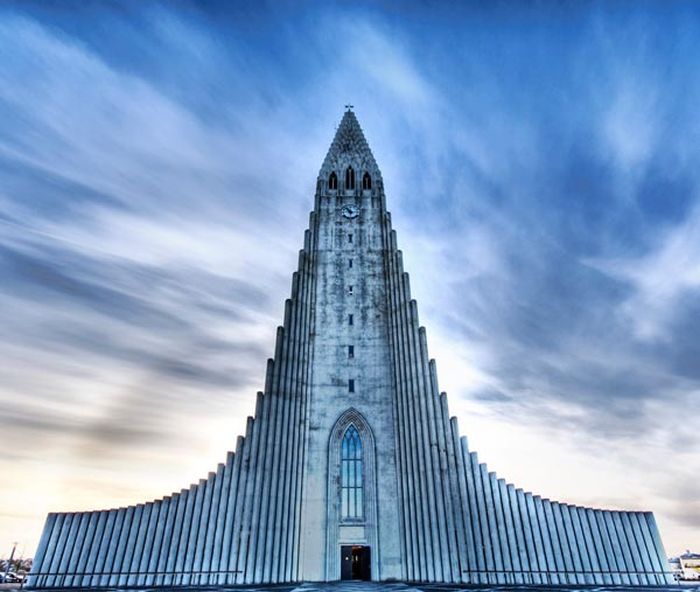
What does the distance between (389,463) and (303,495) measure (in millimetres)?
5362

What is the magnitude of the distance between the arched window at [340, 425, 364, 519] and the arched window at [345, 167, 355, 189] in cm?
1969

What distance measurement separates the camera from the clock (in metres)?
37.0

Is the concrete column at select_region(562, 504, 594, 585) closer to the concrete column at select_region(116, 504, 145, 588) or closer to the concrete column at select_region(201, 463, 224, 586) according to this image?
the concrete column at select_region(201, 463, 224, 586)

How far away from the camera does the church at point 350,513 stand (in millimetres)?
24594

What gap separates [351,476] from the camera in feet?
92.7

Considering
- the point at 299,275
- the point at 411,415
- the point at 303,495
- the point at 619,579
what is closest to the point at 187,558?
the point at 303,495

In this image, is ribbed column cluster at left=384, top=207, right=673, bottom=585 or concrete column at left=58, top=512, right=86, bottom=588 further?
ribbed column cluster at left=384, top=207, right=673, bottom=585

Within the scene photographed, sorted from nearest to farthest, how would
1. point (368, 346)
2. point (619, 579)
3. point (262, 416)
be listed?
point (619, 579) → point (262, 416) → point (368, 346)

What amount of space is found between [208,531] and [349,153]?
99.5 ft

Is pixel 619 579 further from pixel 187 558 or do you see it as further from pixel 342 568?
pixel 187 558

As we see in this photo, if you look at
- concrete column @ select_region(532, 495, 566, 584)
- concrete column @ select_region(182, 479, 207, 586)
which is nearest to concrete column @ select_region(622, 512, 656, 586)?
concrete column @ select_region(532, 495, 566, 584)

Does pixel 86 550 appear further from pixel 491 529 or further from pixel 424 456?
pixel 491 529

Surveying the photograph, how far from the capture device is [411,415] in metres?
28.5

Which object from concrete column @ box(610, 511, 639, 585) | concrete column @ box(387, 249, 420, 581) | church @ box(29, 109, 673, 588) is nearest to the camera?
concrete column @ box(610, 511, 639, 585)
